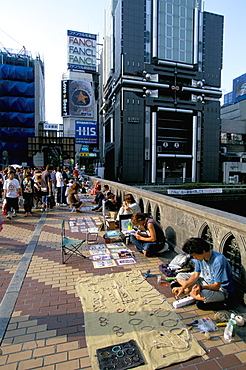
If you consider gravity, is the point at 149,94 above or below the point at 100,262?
above

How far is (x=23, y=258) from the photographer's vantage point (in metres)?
5.61

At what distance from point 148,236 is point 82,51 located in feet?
239

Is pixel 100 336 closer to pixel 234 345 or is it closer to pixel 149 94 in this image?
pixel 234 345

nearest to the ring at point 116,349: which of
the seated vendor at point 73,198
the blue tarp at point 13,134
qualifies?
the seated vendor at point 73,198

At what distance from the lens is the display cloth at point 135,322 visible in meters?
2.78

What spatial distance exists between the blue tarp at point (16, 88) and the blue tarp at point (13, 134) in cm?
787

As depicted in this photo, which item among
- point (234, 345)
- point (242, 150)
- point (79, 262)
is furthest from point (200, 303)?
point (242, 150)

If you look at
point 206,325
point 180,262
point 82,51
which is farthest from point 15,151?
point 206,325

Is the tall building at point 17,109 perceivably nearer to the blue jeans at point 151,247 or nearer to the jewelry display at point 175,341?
the blue jeans at point 151,247

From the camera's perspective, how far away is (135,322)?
3.30 meters

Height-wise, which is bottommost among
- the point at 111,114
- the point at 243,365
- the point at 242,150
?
the point at 243,365

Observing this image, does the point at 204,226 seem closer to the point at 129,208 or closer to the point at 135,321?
the point at 135,321

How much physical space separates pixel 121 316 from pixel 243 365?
1.53 metres

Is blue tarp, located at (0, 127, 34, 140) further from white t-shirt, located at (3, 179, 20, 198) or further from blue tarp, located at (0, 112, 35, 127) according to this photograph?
white t-shirt, located at (3, 179, 20, 198)
